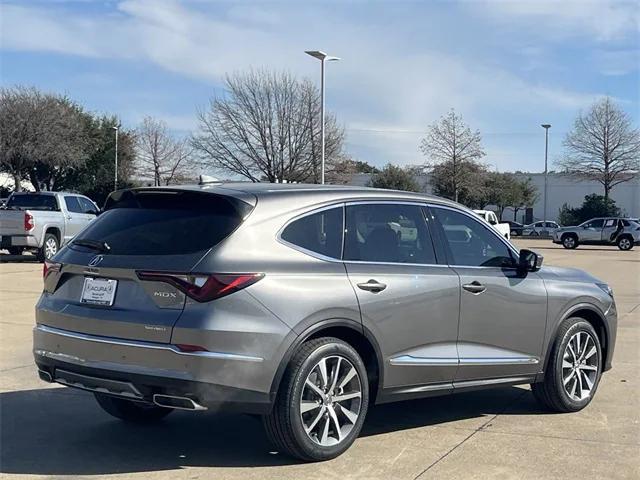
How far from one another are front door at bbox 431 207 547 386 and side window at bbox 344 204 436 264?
0.71ft

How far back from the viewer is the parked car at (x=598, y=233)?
3872 centimetres

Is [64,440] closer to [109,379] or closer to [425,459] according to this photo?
[109,379]

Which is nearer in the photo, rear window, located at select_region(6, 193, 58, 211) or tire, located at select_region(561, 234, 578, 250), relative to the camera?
rear window, located at select_region(6, 193, 58, 211)

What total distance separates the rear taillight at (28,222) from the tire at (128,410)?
1430 cm

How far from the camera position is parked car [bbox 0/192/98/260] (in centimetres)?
1923

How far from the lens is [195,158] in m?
44.0

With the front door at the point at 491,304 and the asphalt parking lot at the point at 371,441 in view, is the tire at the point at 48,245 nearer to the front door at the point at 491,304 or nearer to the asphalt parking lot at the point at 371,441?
the asphalt parking lot at the point at 371,441

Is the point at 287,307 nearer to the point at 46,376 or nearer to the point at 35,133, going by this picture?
the point at 46,376

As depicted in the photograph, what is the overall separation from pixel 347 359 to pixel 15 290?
10492 mm

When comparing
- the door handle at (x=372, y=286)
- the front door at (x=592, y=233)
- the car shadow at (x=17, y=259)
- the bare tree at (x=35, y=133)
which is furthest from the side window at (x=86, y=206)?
the front door at (x=592, y=233)

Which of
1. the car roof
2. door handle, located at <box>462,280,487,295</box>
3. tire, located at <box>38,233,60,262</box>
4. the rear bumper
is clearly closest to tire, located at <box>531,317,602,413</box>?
door handle, located at <box>462,280,487,295</box>

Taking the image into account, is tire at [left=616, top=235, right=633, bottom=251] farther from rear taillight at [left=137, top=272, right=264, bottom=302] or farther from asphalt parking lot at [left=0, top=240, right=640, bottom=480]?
rear taillight at [left=137, top=272, right=264, bottom=302]

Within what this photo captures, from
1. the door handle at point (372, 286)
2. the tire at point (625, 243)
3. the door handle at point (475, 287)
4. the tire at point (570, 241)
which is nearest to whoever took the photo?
the door handle at point (372, 286)

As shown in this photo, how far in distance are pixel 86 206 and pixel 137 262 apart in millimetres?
17629
